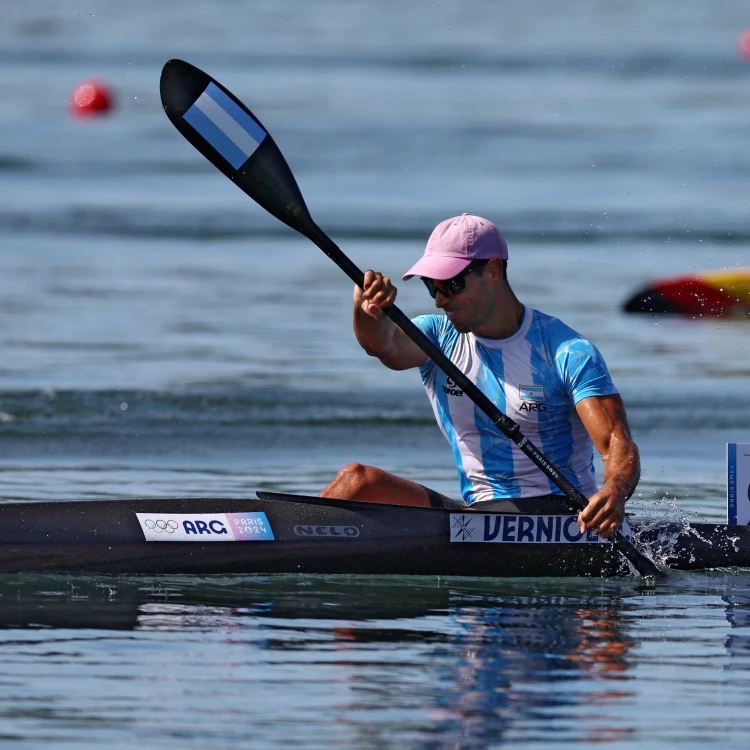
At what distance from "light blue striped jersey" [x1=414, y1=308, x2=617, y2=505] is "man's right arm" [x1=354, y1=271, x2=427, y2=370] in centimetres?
8

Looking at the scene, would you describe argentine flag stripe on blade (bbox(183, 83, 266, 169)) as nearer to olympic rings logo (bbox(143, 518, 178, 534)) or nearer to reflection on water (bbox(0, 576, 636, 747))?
olympic rings logo (bbox(143, 518, 178, 534))

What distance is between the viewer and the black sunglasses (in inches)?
265

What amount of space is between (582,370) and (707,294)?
10.8m

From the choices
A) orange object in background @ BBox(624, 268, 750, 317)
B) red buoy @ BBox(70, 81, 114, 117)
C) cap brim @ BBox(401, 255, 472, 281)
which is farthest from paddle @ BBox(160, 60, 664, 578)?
red buoy @ BBox(70, 81, 114, 117)

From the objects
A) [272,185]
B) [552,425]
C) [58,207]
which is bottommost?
[552,425]

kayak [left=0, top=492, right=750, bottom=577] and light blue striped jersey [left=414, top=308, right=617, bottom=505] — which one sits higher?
light blue striped jersey [left=414, top=308, right=617, bottom=505]

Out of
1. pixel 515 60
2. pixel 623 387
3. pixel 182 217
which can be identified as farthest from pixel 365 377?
pixel 515 60

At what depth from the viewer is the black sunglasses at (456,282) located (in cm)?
674

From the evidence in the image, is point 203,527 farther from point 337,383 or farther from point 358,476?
point 337,383

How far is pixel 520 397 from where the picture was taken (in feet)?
22.8

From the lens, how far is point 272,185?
7570mm

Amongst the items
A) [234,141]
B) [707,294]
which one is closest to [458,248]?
[234,141]

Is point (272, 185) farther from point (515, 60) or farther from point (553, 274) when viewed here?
point (515, 60)

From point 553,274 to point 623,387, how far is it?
18.5 ft
